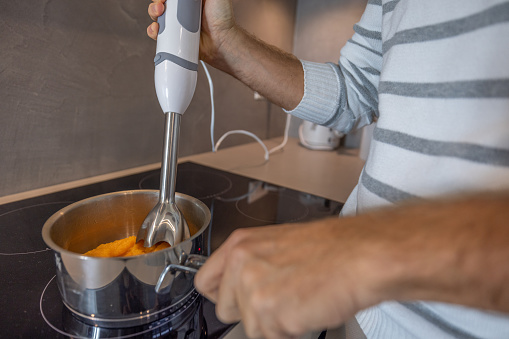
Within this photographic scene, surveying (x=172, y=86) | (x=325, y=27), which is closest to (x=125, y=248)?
(x=172, y=86)

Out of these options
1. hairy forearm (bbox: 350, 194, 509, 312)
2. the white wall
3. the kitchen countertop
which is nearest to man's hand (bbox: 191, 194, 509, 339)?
hairy forearm (bbox: 350, 194, 509, 312)

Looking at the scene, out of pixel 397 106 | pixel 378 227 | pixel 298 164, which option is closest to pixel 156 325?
pixel 378 227

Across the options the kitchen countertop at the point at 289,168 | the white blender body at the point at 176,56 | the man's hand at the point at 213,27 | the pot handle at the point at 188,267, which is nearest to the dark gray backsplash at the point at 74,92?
the kitchen countertop at the point at 289,168

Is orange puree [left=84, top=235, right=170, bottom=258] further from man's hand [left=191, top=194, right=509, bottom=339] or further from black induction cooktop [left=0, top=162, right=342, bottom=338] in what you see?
man's hand [left=191, top=194, right=509, bottom=339]

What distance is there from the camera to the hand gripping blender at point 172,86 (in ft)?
1.42

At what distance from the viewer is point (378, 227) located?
24 centimetres

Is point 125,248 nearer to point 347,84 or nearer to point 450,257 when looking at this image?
point 450,257

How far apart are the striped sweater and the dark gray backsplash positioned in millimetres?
614

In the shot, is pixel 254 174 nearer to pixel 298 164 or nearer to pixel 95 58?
pixel 298 164

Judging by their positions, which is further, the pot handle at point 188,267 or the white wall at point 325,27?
the white wall at point 325,27

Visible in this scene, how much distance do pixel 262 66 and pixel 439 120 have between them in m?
0.35

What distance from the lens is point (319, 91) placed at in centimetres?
65

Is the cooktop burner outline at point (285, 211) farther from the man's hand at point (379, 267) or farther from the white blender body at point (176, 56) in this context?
the man's hand at point (379, 267)

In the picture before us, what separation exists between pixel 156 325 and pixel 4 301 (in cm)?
19
